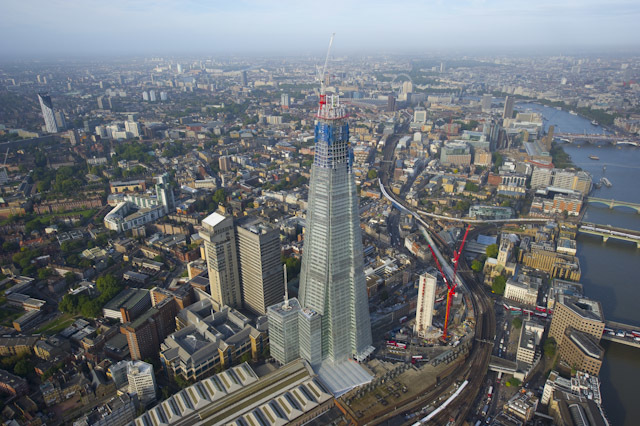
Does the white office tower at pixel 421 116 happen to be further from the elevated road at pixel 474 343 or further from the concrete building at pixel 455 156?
the elevated road at pixel 474 343

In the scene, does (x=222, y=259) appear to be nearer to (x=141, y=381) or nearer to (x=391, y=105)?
(x=141, y=381)

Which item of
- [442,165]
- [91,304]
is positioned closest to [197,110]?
[442,165]

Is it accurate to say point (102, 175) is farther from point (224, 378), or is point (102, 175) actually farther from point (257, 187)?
point (224, 378)

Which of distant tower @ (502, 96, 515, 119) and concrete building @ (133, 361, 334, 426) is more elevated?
distant tower @ (502, 96, 515, 119)

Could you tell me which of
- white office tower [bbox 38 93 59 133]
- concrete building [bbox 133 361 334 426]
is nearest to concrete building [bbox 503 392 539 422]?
concrete building [bbox 133 361 334 426]

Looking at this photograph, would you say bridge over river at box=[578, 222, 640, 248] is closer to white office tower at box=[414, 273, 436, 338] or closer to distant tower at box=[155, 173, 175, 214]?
white office tower at box=[414, 273, 436, 338]

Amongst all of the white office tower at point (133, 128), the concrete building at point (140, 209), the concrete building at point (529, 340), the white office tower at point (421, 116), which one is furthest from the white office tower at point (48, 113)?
the concrete building at point (529, 340)
